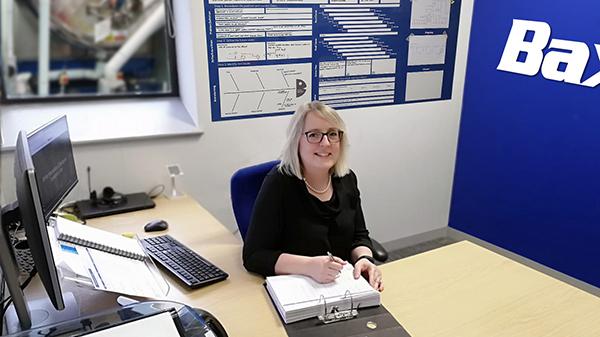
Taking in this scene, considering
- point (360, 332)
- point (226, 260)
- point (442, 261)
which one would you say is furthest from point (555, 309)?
point (226, 260)

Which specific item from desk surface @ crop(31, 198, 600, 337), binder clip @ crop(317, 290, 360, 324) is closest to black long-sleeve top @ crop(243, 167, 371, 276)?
desk surface @ crop(31, 198, 600, 337)

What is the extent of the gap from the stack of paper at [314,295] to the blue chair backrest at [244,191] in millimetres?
482

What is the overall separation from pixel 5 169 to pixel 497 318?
2031mm

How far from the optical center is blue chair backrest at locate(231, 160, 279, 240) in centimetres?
191

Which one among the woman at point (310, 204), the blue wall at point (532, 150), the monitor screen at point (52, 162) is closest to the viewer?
the monitor screen at point (52, 162)

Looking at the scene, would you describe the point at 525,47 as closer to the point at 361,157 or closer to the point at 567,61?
the point at 567,61

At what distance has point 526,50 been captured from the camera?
9.10 ft

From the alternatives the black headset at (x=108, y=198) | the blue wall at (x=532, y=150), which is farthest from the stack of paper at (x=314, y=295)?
the blue wall at (x=532, y=150)

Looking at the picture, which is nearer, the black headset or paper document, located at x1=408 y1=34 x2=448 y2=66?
the black headset

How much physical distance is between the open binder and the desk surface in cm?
9

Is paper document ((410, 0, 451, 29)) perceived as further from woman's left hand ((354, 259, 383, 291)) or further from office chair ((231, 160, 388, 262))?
woman's left hand ((354, 259, 383, 291))

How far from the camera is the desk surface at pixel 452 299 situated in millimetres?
1319

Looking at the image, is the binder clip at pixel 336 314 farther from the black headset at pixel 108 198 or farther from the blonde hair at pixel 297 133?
the black headset at pixel 108 198

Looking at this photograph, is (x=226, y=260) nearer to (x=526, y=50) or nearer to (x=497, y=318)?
(x=497, y=318)
